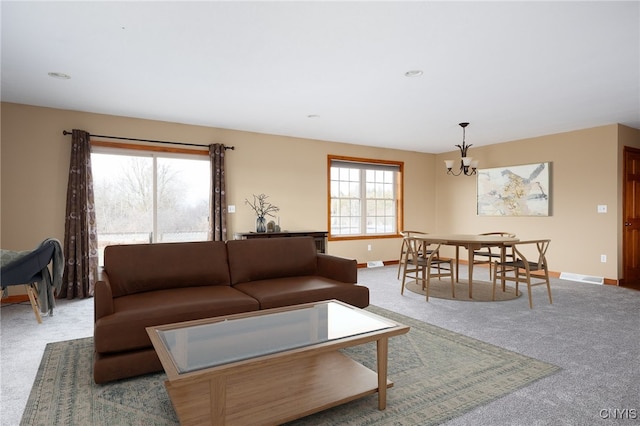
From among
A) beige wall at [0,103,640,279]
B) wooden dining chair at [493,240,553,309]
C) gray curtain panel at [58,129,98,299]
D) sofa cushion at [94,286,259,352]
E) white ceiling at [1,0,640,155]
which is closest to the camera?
sofa cushion at [94,286,259,352]

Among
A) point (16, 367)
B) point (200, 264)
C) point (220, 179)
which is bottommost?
point (16, 367)

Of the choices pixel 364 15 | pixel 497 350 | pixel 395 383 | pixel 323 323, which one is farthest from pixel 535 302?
pixel 364 15

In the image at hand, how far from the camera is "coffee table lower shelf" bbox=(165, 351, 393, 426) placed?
64.0 inches

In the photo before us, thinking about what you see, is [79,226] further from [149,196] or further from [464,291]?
[464,291]

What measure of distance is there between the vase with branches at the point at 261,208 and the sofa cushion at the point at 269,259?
6.77ft

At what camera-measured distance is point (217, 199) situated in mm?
5609

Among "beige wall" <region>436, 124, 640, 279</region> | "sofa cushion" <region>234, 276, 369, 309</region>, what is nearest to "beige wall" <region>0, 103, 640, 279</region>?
"beige wall" <region>436, 124, 640, 279</region>

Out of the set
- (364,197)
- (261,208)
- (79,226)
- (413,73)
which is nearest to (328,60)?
(413,73)

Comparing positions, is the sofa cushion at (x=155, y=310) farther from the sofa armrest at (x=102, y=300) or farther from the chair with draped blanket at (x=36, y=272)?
the chair with draped blanket at (x=36, y=272)

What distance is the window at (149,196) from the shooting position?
5.08 metres

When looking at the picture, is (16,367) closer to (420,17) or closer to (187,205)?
(187,205)

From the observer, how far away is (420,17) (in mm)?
2545

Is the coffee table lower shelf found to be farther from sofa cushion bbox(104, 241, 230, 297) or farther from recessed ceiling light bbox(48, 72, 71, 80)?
recessed ceiling light bbox(48, 72, 71, 80)

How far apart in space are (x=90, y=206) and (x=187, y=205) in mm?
1250
